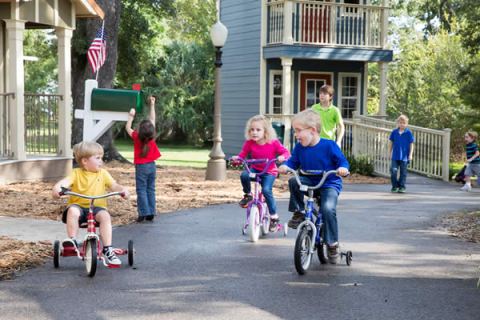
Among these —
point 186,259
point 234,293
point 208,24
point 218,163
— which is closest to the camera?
point 234,293

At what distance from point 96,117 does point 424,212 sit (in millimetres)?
5513

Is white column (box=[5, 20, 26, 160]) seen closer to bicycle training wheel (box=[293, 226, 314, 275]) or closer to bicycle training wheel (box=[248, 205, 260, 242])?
bicycle training wheel (box=[248, 205, 260, 242])

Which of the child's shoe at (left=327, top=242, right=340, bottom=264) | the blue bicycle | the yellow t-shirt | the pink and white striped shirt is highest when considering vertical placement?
the pink and white striped shirt

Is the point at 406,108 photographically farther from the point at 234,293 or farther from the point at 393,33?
the point at 234,293

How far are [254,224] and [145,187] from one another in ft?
7.20

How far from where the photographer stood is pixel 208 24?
2354 inches

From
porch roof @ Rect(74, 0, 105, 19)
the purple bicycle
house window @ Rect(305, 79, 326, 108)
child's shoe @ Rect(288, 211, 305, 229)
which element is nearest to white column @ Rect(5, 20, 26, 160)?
porch roof @ Rect(74, 0, 105, 19)

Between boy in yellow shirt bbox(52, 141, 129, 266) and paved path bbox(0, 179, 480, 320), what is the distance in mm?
327

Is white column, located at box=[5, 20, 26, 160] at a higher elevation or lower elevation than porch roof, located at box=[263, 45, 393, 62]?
lower

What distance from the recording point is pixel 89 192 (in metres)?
7.61

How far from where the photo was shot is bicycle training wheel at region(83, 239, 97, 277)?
7195 mm

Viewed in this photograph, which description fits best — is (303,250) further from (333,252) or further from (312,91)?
(312,91)

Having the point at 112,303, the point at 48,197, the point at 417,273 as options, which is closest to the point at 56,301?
the point at 112,303

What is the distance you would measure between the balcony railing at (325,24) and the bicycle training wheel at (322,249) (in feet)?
56.2
